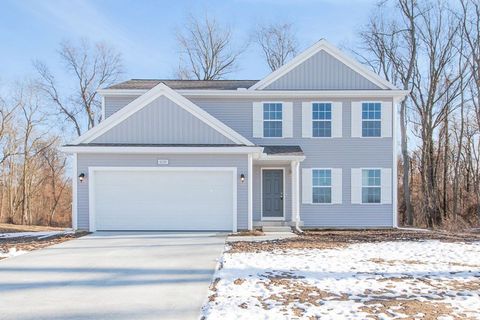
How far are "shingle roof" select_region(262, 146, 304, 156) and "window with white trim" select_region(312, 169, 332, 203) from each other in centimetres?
122

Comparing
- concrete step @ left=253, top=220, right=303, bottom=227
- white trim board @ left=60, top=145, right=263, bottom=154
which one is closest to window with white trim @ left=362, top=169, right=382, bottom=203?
concrete step @ left=253, top=220, right=303, bottom=227

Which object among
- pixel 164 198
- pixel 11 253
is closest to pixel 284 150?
pixel 164 198

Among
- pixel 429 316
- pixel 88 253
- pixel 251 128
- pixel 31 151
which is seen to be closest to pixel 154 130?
pixel 251 128

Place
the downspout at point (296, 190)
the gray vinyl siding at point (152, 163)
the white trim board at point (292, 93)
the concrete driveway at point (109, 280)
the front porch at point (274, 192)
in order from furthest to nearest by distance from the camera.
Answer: the white trim board at point (292, 93), the front porch at point (274, 192), the downspout at point (296, 190), the gray vinyl siding at point (152, 163), the concrete driveway at point (109, 280)

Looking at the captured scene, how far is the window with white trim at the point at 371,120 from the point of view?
49.5ft

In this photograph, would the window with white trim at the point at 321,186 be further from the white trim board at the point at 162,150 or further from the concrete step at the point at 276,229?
the white trim board at the point at 162,150

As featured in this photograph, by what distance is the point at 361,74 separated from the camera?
49.9ft

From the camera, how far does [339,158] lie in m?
15.1

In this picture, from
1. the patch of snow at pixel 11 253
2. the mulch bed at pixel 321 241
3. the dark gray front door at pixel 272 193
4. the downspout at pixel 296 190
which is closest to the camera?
the patch of snow at pixel 11 253

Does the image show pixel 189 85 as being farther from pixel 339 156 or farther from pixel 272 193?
pixel 339 156

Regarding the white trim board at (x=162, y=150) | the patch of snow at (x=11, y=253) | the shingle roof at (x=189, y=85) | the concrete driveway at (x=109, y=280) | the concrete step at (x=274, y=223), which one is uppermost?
the shingle roof at (x=189, y=85)

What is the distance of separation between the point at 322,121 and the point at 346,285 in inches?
390

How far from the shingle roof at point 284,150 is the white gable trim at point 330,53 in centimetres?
239

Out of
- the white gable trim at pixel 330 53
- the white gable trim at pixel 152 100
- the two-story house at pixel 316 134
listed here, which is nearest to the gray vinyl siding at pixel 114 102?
the two-story house at pixel 316 134
